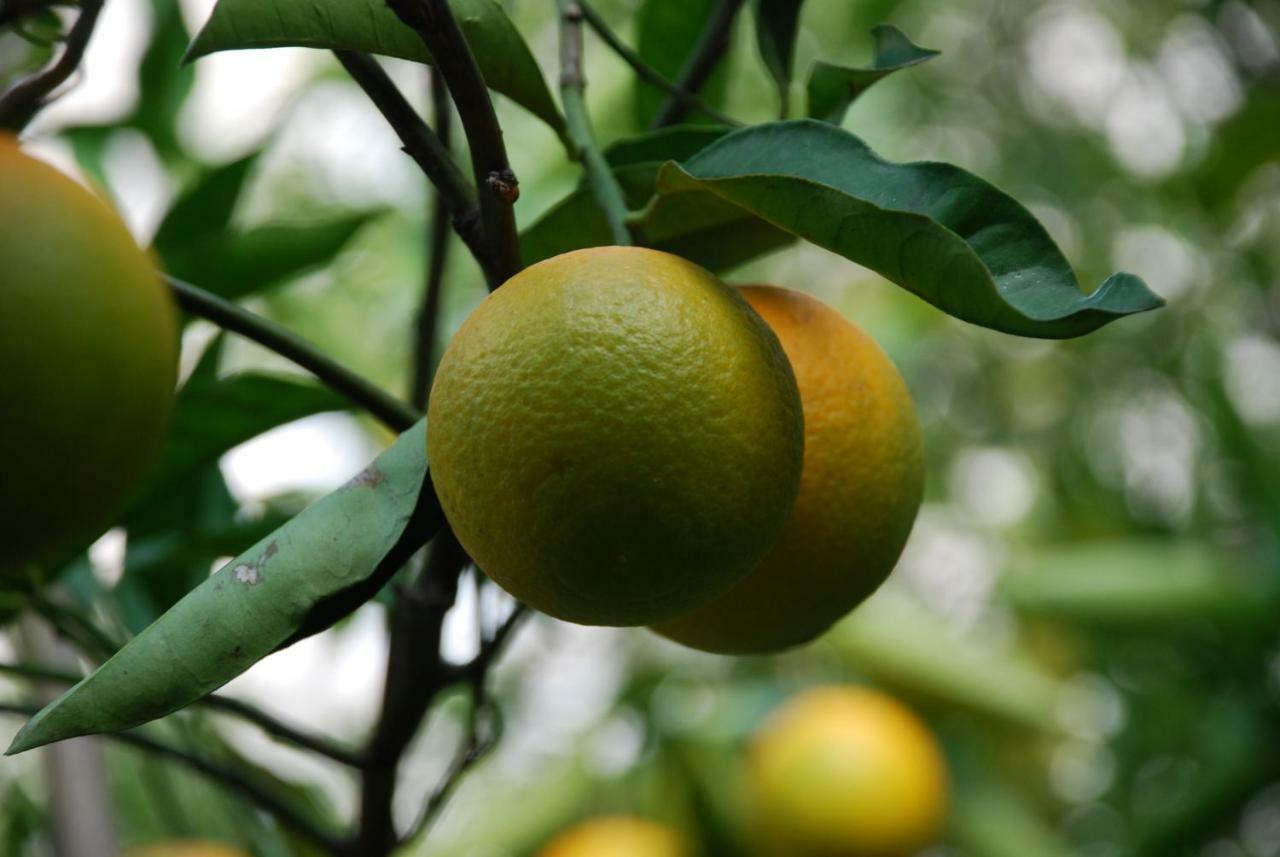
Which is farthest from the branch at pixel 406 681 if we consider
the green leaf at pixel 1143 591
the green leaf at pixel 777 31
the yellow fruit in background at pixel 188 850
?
the green leaf at pixel 1143 591

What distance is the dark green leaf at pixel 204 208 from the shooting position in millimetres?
826

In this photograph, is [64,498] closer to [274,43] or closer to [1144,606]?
[274,43]

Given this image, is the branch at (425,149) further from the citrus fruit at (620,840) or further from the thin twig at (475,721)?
the citrus fruit at (620,840)

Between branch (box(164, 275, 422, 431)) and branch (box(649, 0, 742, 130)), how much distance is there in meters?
0.29

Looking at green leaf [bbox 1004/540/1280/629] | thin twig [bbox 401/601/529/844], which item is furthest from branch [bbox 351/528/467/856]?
green leaf [bbox 1004/540/1280/629]

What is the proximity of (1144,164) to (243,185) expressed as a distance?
1.74 metres

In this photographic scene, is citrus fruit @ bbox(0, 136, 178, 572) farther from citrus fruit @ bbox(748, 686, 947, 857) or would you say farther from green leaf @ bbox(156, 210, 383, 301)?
citrus fruit @ bbox(748, 686, 947, 857)

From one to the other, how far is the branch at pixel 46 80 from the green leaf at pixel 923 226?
0.23 metres

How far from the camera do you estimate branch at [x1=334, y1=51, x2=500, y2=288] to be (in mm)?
490

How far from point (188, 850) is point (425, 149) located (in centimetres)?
89

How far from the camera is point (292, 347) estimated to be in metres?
0.55

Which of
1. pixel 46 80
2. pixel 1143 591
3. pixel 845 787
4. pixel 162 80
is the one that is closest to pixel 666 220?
pixel 46 80

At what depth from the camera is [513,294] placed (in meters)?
0.47

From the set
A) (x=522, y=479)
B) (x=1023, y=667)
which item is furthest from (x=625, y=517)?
(x=1023, y=667)
